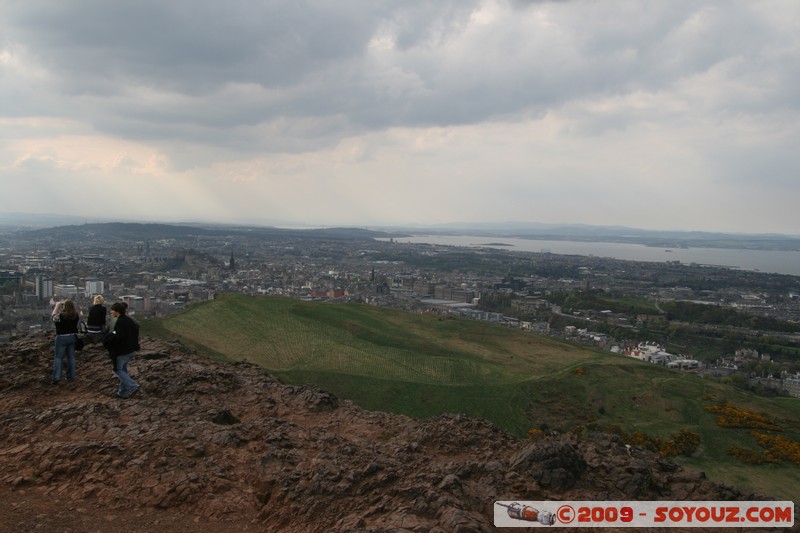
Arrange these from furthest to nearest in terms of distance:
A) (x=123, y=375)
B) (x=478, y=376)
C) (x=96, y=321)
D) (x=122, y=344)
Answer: (x=478, y=376), (x=96, y=321), (x=123, y=375), (x=122, y=344)

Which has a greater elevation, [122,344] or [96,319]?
[96,319]

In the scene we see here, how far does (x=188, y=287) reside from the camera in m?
60.9

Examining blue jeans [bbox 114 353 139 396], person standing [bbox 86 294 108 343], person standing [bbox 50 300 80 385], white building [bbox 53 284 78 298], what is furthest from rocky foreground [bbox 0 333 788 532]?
white building [bbox 53 284 78 298]

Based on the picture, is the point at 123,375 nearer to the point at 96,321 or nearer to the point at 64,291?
the point at 96,321

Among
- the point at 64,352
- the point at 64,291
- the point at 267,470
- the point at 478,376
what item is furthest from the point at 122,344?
the point at 64,291

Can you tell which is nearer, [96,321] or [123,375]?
[123,375]

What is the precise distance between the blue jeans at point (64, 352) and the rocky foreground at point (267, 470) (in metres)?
0.32

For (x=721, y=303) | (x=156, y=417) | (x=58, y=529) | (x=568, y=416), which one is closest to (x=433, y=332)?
(x=568, y=416)

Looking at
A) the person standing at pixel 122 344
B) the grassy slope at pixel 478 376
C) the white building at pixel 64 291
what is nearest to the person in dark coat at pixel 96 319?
the person standing at pixel 122 344

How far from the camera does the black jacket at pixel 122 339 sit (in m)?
9.02

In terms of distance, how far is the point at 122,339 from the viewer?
910 cm

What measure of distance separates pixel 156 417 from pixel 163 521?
2.78m

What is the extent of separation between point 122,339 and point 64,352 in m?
1.93

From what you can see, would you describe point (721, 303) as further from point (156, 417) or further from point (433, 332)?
point (156, 417)
